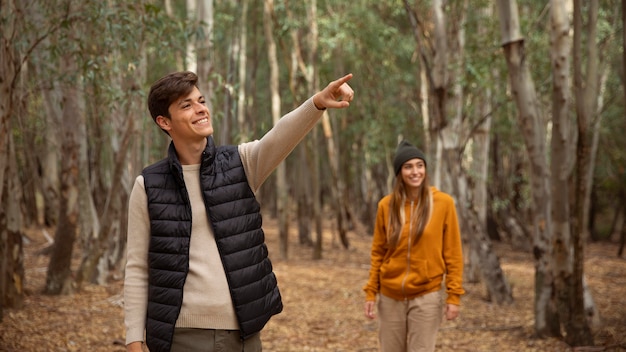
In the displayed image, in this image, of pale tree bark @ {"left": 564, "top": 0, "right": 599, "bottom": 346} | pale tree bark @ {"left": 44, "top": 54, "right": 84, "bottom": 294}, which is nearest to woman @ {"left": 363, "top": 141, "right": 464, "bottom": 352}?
pale tree bark @ {"left": 564, "top": 0, "right": 599, "bottom": 346}

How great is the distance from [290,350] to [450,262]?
12.3 ft

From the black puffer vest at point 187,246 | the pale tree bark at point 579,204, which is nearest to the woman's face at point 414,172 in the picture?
the black puffer vest at point 187,246

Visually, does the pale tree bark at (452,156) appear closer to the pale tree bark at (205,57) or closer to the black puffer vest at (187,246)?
the pale tree bark at (205,57)

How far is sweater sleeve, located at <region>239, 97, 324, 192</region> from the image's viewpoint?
2.83 metres

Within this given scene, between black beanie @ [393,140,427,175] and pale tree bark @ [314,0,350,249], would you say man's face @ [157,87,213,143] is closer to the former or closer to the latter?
black beanie @ [393,140,427,175]

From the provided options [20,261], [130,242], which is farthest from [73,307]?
[130,242]

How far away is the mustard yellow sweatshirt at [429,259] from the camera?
15.1ft

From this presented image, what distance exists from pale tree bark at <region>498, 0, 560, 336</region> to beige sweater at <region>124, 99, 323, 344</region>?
16.8 ft

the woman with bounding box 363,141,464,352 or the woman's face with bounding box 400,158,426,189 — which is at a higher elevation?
the woman's face with bounding box 400,158,426,189

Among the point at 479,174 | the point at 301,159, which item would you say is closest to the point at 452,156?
the point at 479,174

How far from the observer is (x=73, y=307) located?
983 centimetres

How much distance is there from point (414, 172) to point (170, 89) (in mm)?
2272

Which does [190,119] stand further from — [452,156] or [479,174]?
[479,174]

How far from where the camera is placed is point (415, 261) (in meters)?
4.64
